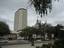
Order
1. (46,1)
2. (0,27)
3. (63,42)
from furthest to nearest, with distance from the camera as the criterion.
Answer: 1. (0,27)
2. (63,42)
3. (46,1)

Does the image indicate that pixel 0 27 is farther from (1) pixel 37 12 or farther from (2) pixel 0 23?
→ (1) pixel 37 12

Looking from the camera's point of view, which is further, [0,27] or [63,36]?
[0,27]

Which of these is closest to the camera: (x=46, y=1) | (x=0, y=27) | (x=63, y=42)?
(x=46, y=1)

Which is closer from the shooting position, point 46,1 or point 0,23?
point 46,1

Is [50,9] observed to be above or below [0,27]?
above

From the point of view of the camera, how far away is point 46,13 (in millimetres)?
6969

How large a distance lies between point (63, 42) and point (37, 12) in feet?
19.1

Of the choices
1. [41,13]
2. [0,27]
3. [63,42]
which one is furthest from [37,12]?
[0,27]

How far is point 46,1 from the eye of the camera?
22.3ft

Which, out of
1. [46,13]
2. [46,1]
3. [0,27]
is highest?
[46,1]

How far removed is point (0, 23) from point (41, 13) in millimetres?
40574

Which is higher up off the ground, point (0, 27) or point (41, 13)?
point (41, 13)

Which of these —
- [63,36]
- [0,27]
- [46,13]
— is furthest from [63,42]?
[0,27]

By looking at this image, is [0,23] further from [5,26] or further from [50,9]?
[50,9]
